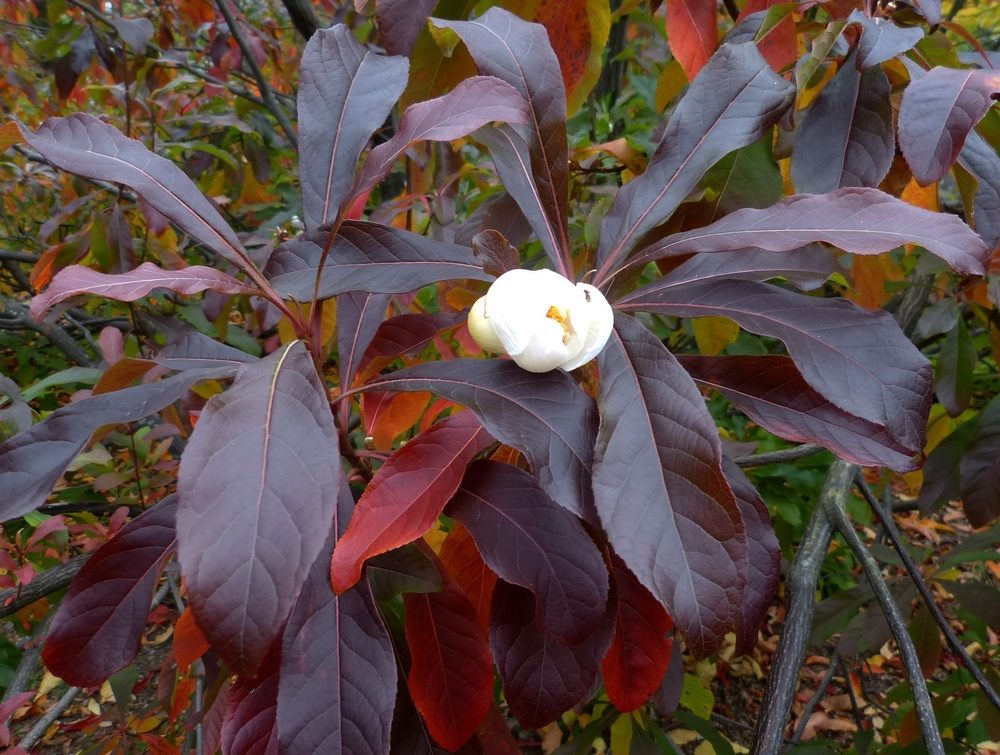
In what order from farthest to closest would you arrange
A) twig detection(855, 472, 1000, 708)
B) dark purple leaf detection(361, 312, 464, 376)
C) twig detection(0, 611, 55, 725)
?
twig detection(0, 611, 55, 725) → twig detection(855, 472, 1000, 708) → dark purple leaf detection(361, 312, 464, 376)

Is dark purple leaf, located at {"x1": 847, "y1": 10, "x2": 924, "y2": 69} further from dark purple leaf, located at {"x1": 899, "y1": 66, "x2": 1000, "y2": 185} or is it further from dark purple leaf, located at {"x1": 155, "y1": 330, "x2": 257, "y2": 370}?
dark purple leaf, located at {"x1": 155, "y1": 330, "x2": 257, "y2": 370}

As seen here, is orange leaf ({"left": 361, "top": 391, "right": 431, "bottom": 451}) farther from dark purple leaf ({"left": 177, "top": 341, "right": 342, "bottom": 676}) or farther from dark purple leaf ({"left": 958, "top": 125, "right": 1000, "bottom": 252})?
dark purple leaf ({"left": 958, "top": 125, "right": 1000, "bottom": 252})

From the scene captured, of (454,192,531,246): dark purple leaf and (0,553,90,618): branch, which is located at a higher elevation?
(454,192,531,246): dark purple leaf

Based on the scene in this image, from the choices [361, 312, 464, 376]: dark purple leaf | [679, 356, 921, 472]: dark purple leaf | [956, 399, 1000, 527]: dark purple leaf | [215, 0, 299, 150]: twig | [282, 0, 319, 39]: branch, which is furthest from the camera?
[215, 0, 299, 150]: twig

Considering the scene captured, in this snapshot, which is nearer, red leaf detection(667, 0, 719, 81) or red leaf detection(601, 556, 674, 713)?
red leaf detection(601, 556, 674, 713)

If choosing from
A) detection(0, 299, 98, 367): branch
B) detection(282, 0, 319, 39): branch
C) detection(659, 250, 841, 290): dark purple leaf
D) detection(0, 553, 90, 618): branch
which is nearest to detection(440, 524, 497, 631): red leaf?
detection(659, 250, 841, 290): dark purple leaf

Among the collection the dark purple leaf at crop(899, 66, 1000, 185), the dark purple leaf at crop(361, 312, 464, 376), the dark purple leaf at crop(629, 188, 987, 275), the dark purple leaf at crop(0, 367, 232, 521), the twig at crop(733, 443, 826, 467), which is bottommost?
the twig at crop(733, 443, 826, 467)

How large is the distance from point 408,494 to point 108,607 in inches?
14.6

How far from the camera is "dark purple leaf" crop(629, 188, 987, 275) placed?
584 millimetres

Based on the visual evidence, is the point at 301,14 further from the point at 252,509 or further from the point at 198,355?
the point at 252,509

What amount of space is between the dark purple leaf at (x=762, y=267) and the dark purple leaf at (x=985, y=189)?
0.19m

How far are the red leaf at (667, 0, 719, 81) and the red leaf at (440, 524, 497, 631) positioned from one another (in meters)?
0.78

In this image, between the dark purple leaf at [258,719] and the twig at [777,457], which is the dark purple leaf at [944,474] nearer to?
the twig at [777,457]

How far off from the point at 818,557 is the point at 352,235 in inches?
37.0
